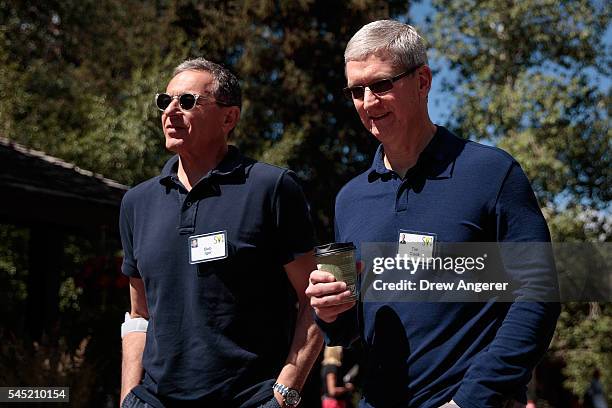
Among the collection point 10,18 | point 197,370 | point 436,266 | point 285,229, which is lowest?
point 197,370

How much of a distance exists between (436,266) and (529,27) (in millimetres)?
24007

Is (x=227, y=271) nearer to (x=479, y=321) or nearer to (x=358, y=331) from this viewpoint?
(x=358, y=331)

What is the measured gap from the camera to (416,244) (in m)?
2.57

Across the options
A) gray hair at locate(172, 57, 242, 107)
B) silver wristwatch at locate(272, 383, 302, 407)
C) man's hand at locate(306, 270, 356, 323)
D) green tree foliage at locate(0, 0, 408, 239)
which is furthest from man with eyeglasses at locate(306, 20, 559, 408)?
green tree foliage at locate(0, 0, 408, 239)

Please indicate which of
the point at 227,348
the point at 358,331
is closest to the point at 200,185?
the point at 227,348

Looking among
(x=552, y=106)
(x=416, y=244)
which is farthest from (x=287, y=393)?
(x=552, y=106)

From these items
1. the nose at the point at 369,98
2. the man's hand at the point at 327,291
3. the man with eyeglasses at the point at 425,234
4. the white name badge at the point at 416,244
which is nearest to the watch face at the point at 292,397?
the man with eyeglasses at the point at 425,234

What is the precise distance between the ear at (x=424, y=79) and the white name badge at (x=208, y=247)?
91 centimetres

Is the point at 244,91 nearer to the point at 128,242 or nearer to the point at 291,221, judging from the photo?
the point at 128,242

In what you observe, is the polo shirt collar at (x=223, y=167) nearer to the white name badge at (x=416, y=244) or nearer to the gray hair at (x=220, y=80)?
the gray hair at (x=220, y=80)

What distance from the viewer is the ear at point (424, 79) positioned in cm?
268

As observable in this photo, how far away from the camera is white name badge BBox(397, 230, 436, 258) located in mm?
2553

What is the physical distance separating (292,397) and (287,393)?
0.04 metres

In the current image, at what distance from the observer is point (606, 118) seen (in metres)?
24.9
